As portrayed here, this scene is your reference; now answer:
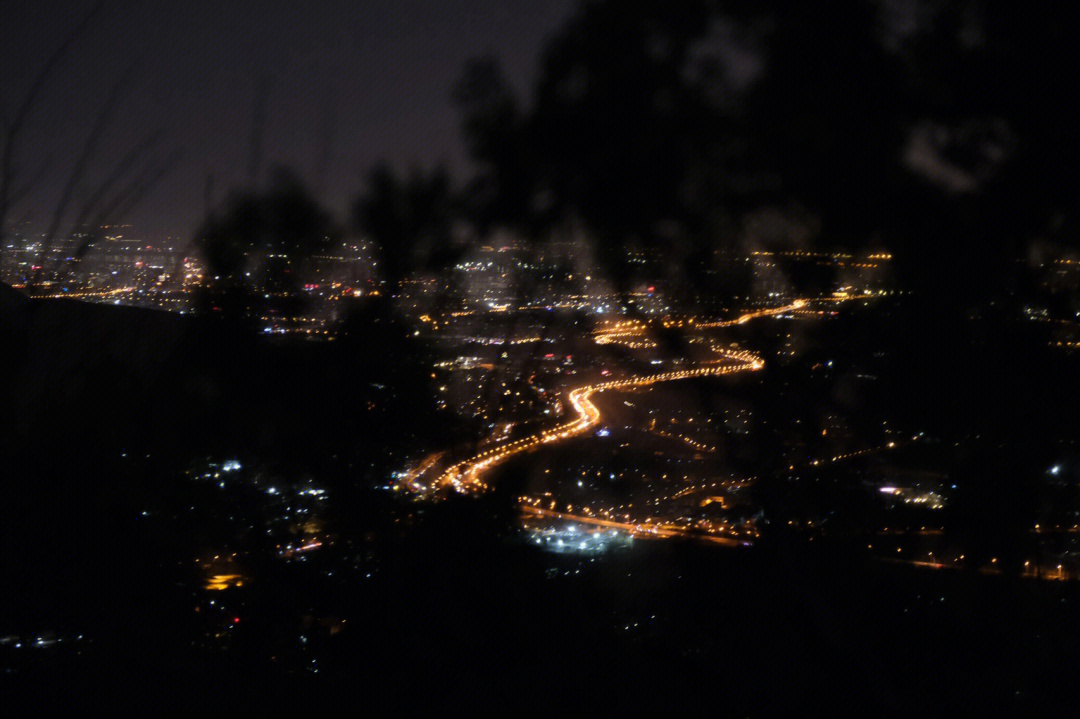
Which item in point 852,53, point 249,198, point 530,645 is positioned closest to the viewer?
point 249,198

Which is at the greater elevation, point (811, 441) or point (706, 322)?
point (706, 322)

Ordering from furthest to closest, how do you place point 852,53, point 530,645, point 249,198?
point 530,645 → point 852,53 → point 249,198

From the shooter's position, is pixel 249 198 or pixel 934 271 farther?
pixel 934 271

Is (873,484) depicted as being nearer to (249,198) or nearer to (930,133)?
(930,133)

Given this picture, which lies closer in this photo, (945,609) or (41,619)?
(41,619)

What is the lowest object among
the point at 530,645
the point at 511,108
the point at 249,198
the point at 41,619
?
the point at 530,645

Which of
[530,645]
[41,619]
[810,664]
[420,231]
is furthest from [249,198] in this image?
[810,664]

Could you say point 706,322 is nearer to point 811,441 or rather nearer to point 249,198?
point 811,441

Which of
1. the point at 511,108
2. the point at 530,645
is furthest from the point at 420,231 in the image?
the point at 530,645

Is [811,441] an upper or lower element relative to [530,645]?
upper
